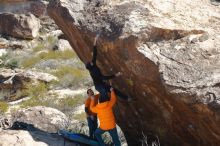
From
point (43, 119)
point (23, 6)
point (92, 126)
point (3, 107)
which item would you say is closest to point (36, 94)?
point (3, 107)

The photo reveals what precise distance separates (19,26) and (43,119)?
16.5 meters

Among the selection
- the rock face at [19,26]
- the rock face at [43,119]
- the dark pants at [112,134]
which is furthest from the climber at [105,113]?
the rock face at [19,26]

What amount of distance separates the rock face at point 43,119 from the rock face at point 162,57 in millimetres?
2382

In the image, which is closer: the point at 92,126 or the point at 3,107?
the point at 92,126

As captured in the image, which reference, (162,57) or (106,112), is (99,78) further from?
(162,57)

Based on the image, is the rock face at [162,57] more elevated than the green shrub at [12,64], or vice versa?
the rock face at [162,57]

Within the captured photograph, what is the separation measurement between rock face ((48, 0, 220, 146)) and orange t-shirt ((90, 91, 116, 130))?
1.40 feet

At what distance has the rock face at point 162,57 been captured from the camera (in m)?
7.20

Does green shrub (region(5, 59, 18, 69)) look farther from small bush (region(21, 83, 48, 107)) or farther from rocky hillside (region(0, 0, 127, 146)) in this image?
small bush (region(21, 83, 48, 107))

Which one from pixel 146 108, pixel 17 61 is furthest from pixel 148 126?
pixel 17 61

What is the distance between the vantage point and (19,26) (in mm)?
27094

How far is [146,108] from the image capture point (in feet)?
28.3

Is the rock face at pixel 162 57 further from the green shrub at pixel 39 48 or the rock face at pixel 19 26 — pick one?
the rock face at pixel 19 26

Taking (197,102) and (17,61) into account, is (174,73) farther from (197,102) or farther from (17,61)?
(17,61)
